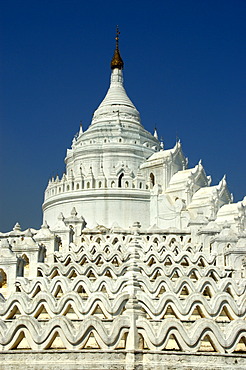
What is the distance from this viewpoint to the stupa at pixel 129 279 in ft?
27.1

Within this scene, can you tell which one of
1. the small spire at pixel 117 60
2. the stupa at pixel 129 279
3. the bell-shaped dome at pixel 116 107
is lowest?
the stupa at pixel 129 279

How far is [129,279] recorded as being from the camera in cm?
976

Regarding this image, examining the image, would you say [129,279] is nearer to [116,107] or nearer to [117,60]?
[116,107]

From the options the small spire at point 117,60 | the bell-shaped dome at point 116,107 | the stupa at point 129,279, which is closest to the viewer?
the stupa at point 129,279

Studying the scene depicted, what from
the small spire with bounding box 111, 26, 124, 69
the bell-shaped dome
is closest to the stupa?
the bell-shaped dome

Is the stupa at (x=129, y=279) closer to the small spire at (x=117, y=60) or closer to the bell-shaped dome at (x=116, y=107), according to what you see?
the bell-shaped dome at (x=116, y=107)

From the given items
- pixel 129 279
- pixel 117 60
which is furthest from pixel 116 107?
pixel 129 279

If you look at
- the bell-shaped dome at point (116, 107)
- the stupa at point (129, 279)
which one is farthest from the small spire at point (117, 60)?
the stupa at point (129, 279)

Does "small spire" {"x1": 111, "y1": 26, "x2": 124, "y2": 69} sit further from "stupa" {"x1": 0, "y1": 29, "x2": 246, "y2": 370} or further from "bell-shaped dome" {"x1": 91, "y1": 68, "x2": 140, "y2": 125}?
"stupa" {"x1": 0, "y1": 29, "x2": 246, "y2": 370}

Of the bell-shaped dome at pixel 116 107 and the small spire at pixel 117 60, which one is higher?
the small spire at pixel 117 60

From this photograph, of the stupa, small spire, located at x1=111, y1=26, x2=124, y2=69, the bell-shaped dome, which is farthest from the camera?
small spire, located at x1=111, y1=26, x2=124, y2=69

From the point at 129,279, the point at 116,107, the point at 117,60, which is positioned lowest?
the point at 129,279

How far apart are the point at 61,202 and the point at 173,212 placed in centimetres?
980

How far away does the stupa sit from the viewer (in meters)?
8.27
